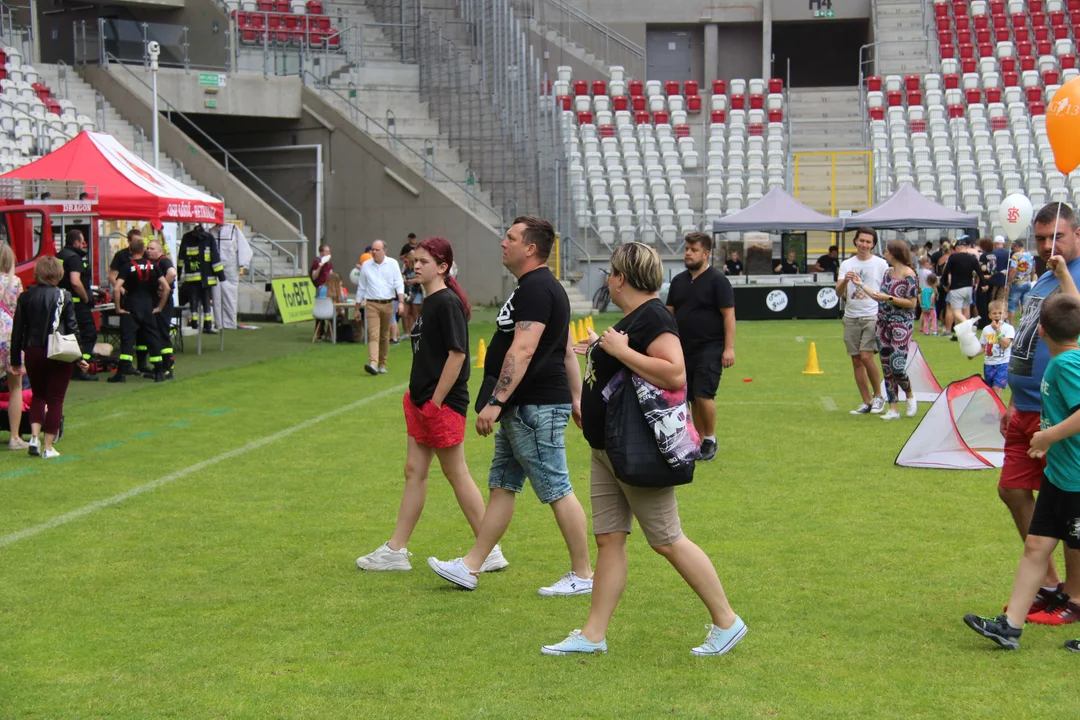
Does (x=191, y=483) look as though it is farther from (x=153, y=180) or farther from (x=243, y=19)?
(x=243, y=19)

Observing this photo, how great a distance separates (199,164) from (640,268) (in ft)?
86.1

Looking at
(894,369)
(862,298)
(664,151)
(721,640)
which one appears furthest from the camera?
(664,151)

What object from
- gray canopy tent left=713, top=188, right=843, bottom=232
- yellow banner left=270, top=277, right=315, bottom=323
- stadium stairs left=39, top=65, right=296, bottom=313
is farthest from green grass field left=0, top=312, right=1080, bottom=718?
stadium stairs left=39, top=65, right=296, bottom=313

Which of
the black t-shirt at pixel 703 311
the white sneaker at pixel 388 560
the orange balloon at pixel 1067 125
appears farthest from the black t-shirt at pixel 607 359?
the black t-shirt at pixel 703 311

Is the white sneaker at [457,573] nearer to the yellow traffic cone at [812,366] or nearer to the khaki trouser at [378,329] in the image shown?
the khaki trouser at [378,329]

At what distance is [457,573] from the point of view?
6105 millimetres

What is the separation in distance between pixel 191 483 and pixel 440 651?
14.5 ft

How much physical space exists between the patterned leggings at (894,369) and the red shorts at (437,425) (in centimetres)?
632

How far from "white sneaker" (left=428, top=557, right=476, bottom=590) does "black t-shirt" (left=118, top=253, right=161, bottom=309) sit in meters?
10.4

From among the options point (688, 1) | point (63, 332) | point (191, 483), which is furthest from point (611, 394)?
point (688, 1)

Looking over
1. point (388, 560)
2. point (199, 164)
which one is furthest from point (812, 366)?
point (199, 164)

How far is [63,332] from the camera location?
9.89 m

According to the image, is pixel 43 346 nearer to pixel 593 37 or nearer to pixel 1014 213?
pixel 1014 213

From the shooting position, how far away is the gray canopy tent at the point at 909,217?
26594 mm
